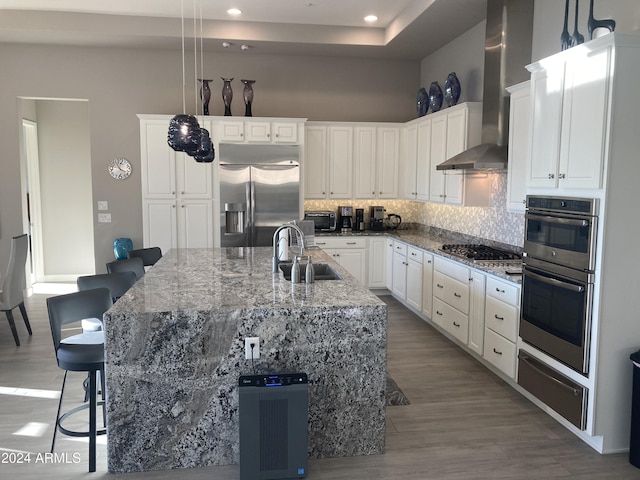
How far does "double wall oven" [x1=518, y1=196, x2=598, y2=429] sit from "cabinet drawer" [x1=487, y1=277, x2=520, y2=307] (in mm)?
138

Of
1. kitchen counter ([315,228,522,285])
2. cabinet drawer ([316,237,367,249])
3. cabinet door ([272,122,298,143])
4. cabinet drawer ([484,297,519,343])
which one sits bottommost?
cabinet drawer ([484,297,519,343])

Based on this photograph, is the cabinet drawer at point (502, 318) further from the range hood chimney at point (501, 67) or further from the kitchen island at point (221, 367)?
the kitchen island at point (221, 367)

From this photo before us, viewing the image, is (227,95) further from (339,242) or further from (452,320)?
(452,320)

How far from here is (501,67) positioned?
4766 millimetres

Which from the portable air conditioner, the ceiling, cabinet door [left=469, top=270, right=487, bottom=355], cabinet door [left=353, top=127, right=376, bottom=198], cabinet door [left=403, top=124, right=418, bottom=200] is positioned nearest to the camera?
the portable air conditioner

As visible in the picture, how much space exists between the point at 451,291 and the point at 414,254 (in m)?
1.11

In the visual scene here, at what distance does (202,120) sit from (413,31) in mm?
2774

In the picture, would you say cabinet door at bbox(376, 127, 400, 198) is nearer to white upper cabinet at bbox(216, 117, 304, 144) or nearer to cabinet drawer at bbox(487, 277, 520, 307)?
white upper cabinet at bbox(216, 117, 304, 144)

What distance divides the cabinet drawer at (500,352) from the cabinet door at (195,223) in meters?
3.82

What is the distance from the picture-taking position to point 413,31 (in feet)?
19.7

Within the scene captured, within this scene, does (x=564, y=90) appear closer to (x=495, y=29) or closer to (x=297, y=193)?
(x=495, y=29)

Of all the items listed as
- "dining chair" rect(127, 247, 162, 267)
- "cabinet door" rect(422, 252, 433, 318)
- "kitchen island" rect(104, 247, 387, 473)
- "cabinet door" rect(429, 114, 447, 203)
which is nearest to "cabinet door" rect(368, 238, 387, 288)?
"cabinet door" rect(429, 114, 447, 203)

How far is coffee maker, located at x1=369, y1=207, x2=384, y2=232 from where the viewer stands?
7.25 m

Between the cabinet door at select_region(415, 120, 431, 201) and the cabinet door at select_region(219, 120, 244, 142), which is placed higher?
the cabinet door at select_region(219, 120, 244, 142)
